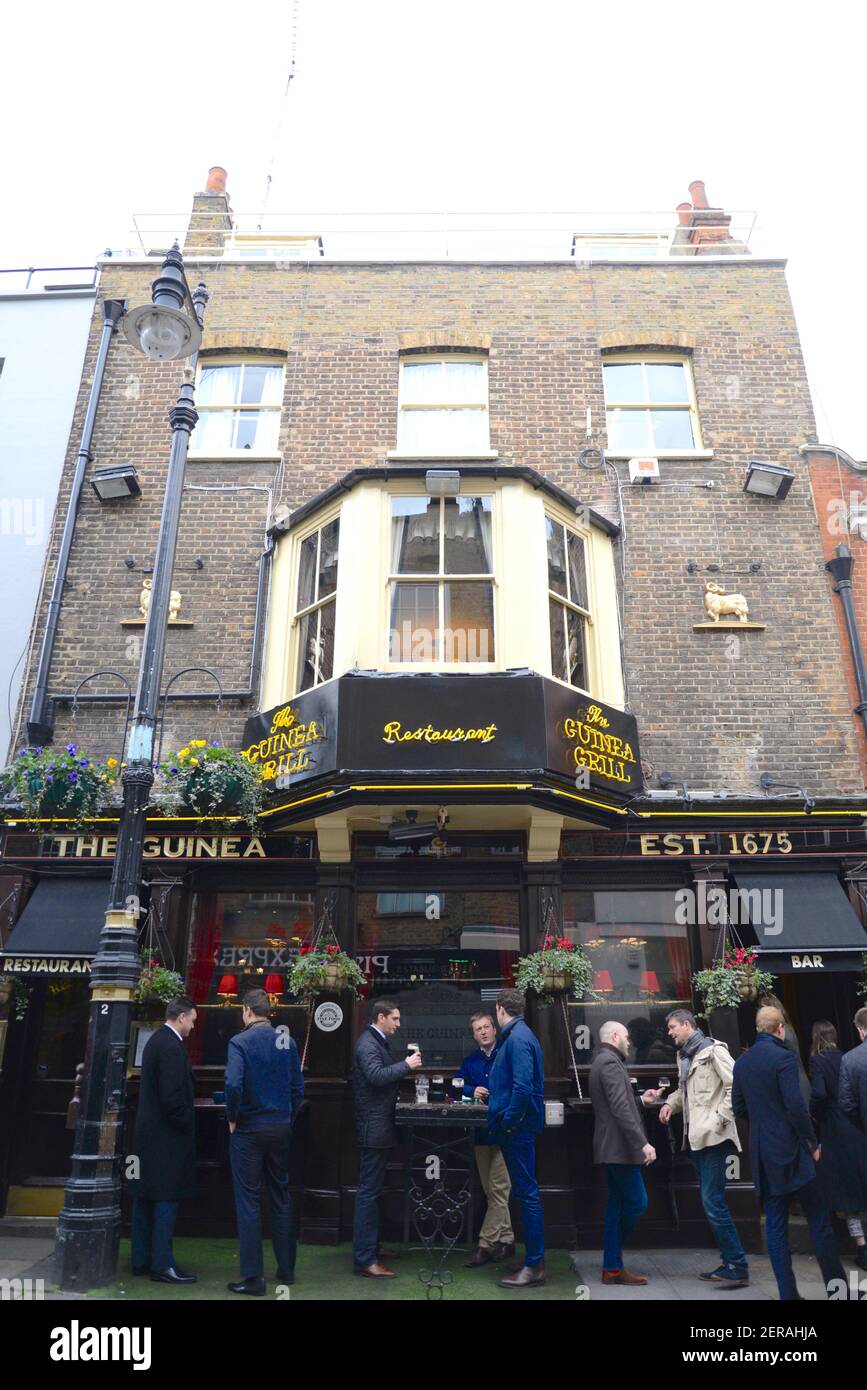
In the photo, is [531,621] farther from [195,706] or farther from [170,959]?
[170,959]

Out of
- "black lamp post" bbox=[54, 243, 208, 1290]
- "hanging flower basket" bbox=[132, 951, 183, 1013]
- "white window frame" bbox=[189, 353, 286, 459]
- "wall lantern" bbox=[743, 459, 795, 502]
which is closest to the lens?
"black lamp post" bbox=[54, 243, 208, 1290]

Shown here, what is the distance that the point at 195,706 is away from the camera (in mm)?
10352

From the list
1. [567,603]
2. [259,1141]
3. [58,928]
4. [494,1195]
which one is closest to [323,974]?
[259,1141]

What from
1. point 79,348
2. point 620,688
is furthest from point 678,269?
point 79,348

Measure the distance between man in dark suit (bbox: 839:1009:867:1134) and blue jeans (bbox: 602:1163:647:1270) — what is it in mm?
1578

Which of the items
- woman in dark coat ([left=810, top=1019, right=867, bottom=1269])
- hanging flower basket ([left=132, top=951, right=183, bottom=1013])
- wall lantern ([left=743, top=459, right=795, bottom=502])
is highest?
wall lantern ([left=743, top=459, right=795, bottom=502])

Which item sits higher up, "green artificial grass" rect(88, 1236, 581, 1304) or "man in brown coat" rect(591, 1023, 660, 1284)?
"man in brown coat" rect(591, 1023, 660, 1284)

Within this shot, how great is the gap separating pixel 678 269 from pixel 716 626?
17.6ft

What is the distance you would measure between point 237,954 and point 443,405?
7.06 m

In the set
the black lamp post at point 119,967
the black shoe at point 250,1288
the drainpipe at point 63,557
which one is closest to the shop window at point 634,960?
the black shoe at point 250,1288

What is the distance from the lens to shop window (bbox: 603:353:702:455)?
1170 cm

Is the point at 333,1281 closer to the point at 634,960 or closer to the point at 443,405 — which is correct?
the point at 634,960

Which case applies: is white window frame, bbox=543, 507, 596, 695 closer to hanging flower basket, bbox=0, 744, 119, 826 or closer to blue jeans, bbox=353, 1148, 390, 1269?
hanging flower basket, bbox=0, 744, 119, 826

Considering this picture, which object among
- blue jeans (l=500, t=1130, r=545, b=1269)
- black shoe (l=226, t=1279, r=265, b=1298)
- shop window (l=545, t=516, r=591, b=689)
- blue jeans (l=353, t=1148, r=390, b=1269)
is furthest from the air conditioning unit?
black shoe (l=226, t=1279, r=265, b=1298)
